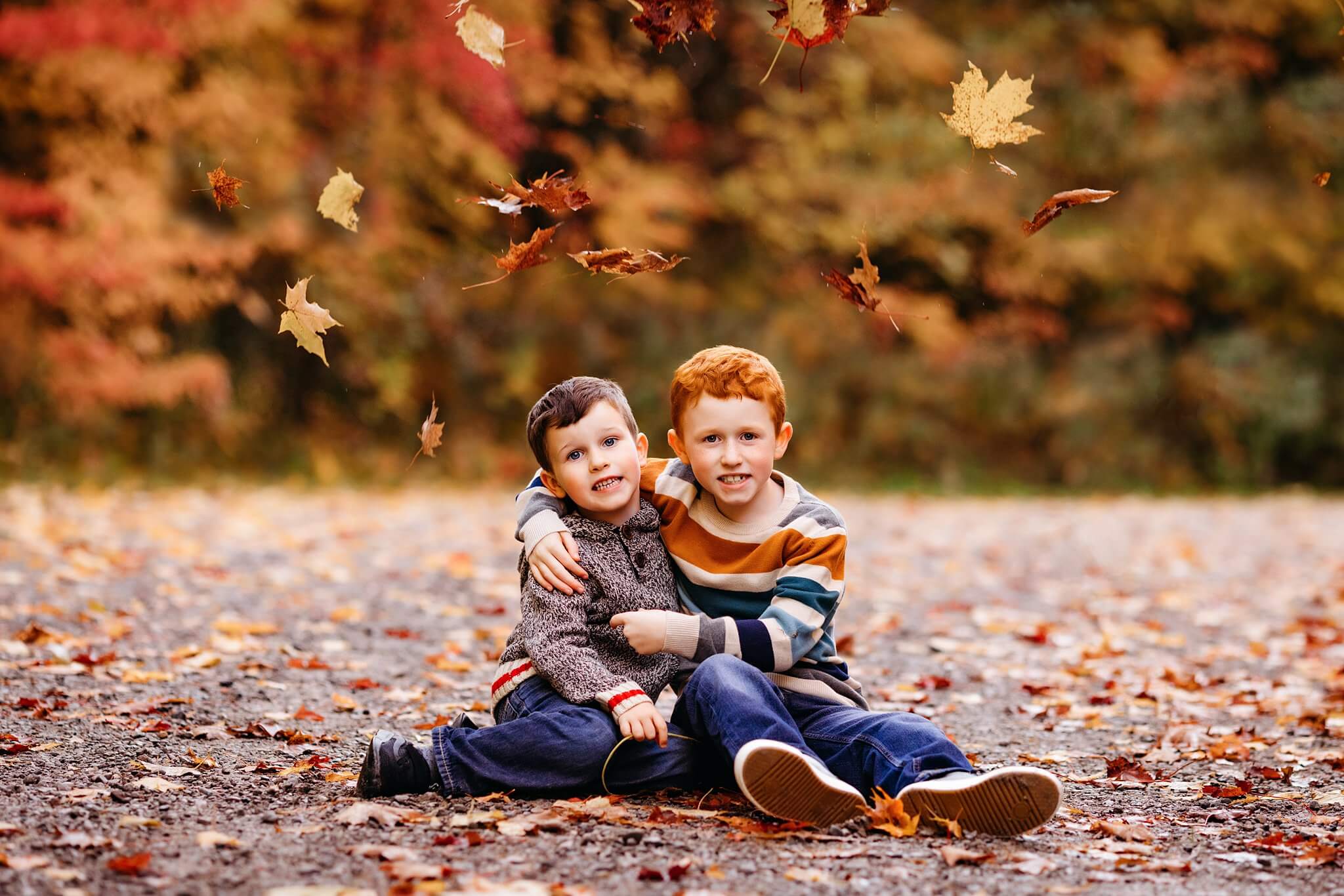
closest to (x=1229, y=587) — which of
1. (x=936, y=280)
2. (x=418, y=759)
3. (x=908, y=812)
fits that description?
(x=908, y=812)

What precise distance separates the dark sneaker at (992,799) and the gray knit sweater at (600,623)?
0.61 meters

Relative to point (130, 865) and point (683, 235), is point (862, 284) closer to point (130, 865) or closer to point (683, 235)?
point (130, 865)

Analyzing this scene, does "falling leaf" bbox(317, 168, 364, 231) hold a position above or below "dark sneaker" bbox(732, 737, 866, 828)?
above

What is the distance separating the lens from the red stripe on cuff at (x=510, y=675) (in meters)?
2.92

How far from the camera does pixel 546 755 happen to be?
2.78 metres

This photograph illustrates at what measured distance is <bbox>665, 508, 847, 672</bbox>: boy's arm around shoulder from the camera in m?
2.77

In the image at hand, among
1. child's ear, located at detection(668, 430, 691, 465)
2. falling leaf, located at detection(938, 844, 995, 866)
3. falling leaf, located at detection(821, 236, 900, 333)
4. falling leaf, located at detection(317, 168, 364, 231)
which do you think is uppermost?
falling leaf, located at detection(317, 168, 364, 231)

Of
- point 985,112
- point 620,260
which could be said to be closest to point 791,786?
point 620,260

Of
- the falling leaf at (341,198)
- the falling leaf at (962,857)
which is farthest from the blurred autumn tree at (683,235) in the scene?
the falling leaf at (962,857)

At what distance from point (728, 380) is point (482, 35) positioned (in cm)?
103

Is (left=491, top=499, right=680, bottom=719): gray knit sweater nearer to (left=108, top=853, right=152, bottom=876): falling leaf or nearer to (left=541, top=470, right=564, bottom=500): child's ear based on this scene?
(left=541, top=470, right=564, bottom=500): child's ear

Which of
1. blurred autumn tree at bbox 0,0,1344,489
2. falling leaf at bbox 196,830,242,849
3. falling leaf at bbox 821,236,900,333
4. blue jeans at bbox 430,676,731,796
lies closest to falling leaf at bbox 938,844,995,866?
blue jeans at bbox 430,676,731,796

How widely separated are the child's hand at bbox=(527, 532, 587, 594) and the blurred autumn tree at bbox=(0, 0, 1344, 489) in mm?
8916

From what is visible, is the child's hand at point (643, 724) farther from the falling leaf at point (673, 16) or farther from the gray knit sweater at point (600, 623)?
the falling leaf at point (673, 16)
